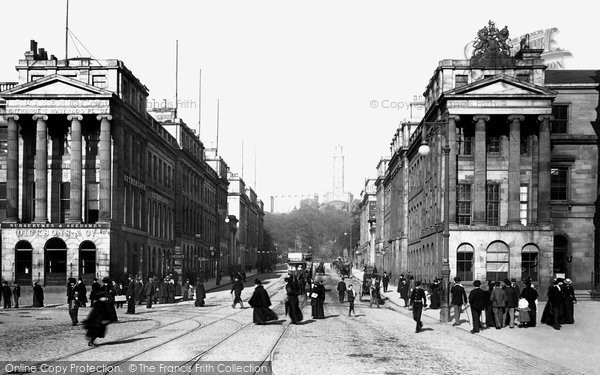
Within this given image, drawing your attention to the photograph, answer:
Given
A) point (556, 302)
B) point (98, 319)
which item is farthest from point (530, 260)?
point (98, 319)

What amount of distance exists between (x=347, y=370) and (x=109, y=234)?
38817 mm

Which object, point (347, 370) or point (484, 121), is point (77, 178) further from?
point (347, 370)

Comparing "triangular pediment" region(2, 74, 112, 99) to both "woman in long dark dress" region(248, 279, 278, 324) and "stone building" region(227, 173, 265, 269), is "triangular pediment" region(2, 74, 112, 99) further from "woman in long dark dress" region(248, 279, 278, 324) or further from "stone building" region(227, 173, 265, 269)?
"stone building" region(227, 173, 265, 269)

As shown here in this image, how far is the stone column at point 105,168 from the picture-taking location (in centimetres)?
5259

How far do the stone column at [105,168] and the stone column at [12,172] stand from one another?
5.84m

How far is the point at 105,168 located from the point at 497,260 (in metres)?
27.7

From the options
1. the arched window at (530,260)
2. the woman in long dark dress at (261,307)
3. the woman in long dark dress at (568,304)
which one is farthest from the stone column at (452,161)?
the woman in long dark dress at (261,307)

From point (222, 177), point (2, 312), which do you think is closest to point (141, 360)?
point (2, 312)

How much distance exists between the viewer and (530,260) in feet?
166

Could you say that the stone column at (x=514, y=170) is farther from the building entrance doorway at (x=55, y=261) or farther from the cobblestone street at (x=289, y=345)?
the building entrance doorway at (x=55, y=261)

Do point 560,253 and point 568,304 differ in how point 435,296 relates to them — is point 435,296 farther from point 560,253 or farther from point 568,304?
point 560,253

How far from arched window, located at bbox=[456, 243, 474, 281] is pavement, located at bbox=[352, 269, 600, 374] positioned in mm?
18325

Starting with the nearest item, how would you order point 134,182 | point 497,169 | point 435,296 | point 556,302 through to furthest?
point 556,302, point 435,296, point 497,169, point 134,182

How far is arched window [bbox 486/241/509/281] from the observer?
50.6 m
